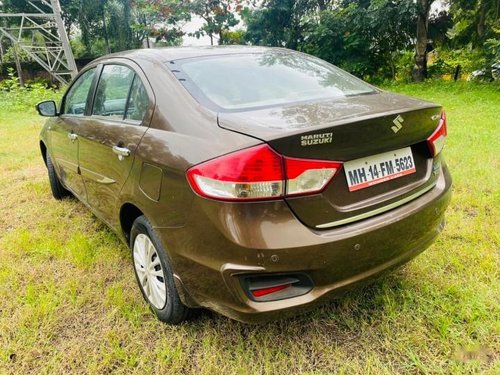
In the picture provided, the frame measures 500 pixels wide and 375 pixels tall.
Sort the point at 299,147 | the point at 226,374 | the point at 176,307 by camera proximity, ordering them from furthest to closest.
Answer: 1. the point at 176,307
2. the point at 226,374
3. the point at 299,147

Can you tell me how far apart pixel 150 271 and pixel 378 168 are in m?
1.28

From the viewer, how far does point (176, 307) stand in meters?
1.90

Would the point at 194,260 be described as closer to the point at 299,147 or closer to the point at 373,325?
the point at 299,147

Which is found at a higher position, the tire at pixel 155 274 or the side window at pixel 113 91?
the side window at pixel 113 91

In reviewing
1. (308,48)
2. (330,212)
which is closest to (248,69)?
(330,212)

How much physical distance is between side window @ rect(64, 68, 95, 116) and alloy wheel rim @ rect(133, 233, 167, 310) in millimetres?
1347

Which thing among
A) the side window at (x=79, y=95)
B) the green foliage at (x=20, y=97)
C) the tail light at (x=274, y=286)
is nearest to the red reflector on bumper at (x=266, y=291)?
the tail light at (x=274, y=286)

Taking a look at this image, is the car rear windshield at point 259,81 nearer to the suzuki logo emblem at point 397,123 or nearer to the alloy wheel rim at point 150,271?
the suzuki logo emblem at point 397,123

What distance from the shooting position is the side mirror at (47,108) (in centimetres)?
330

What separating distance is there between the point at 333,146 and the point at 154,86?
103 cm

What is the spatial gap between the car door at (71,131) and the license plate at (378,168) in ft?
6.60

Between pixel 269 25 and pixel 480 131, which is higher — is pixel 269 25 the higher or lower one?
the higher one

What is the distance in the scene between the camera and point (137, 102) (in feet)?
6.95

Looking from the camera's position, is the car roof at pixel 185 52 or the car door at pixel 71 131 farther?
the car door at pixel 71 131
